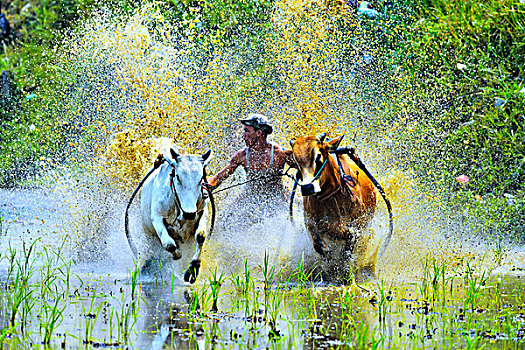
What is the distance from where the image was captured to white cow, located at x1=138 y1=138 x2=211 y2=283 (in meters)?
6.63

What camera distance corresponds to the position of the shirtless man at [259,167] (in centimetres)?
791

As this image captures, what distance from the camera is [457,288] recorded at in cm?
696

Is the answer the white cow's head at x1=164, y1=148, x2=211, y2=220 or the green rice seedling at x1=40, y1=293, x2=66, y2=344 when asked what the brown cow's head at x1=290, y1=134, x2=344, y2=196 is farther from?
the green rice seedling at x1=40, y1=293, x2=66, y2=344

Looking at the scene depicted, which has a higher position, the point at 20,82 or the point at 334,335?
the point at 20,82

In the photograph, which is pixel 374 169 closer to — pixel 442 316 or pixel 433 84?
pixel 433 84

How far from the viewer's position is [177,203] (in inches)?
275

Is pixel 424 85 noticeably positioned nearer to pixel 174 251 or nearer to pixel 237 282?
pixel 174 251

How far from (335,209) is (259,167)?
1.10 metres

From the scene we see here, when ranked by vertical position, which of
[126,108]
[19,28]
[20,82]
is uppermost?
[19,28]

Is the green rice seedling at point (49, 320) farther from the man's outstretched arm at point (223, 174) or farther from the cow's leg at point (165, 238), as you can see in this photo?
the man's outstretched arm at point (223, 174)

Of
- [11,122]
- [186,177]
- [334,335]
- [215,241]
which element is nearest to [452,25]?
[215,241]

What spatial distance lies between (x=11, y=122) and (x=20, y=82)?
3.02ft

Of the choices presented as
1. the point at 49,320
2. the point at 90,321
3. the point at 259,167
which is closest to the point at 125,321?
the point at 90,321

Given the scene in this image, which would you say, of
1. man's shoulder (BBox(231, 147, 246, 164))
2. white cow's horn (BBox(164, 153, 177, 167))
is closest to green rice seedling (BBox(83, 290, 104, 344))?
white cow's horn (BBox(164, 153, 177, 167))
